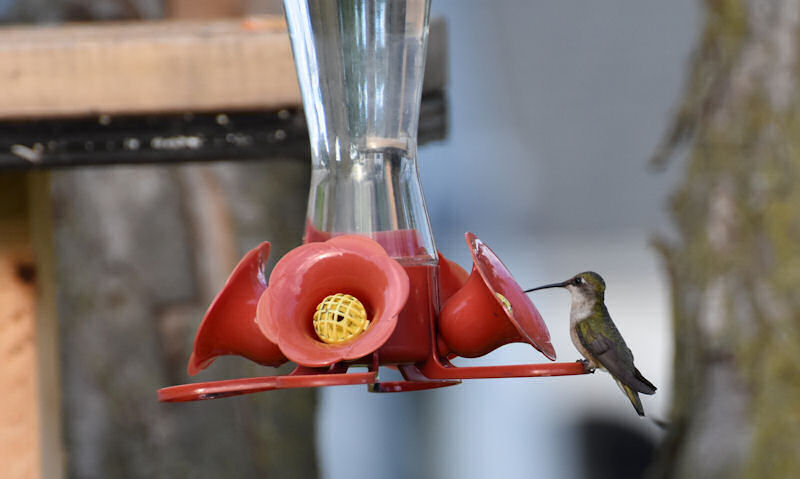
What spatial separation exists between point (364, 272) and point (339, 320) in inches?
3.1

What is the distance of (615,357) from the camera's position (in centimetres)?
168

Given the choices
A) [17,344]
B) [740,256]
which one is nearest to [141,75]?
[17,344]

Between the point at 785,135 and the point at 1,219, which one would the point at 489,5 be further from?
the point at 1,219

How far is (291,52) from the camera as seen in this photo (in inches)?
70.2

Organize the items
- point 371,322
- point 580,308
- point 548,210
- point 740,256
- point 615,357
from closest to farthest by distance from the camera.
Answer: point 371,322 < point 615,357 < point 580,308 < point 740,256 < point 548,210

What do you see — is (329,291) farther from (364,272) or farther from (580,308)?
(580,308)

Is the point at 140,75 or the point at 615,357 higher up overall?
the point at 140,75

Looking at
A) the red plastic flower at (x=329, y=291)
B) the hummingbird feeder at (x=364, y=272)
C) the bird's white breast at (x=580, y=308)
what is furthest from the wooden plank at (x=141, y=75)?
the bird's white breast at (x=580, y=308)

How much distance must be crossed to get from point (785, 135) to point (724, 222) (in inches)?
15.6

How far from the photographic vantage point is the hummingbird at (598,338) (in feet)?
5.50

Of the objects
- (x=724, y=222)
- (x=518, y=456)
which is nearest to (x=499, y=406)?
(x=518, y=456)

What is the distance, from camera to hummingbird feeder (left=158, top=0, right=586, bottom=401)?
1.40 meters

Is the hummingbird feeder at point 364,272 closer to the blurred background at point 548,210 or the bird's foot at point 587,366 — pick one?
the bird's foot at point 587,366

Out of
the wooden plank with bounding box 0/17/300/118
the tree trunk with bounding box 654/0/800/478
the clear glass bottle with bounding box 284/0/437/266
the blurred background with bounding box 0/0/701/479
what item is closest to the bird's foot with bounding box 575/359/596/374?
the clear glass bottle with bounding box 284/0/437/266
